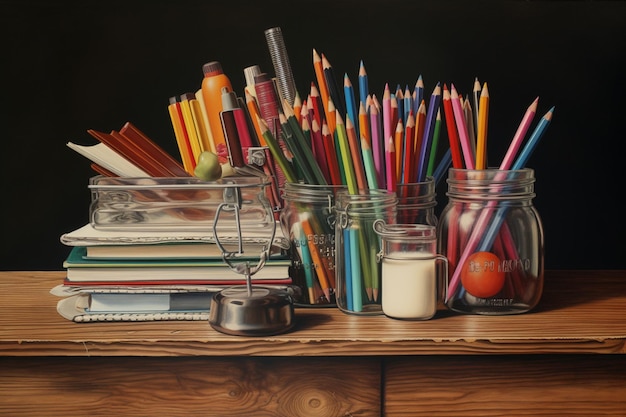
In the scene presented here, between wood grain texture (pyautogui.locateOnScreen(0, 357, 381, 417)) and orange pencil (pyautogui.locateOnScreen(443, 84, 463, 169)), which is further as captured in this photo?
orange pencil (pyautogui.locateOnScreen(443, 84, 463, 169))

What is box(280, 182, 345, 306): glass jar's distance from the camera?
3.31 ft

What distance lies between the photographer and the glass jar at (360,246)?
965 mm

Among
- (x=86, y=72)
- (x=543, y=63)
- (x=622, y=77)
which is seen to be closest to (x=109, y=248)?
(x=86, y=72)

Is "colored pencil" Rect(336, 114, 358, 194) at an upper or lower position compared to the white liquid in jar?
upper

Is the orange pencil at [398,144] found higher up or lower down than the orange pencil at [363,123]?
lower down

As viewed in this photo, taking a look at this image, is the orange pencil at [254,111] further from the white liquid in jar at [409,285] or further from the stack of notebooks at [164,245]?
the white liquid in jar at [409,285]

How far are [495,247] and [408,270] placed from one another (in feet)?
0.41

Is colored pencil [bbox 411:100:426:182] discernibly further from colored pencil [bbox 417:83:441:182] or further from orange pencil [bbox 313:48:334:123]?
orange pencil [bbox 313:48:334:123]

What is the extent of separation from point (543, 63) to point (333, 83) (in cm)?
43

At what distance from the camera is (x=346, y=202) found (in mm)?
966

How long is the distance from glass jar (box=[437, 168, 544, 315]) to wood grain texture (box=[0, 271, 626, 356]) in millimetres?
23

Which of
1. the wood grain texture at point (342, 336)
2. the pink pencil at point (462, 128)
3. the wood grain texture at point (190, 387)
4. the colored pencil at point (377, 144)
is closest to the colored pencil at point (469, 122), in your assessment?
the pink pencil at point (462, 128)

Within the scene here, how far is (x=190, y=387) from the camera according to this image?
88 centimetres

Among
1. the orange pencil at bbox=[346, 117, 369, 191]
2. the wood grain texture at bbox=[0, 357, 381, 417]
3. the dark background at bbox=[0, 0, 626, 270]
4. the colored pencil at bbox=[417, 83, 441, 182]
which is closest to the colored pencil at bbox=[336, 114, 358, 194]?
the orange pencil at bbox=[346, 117, 369, 191]
